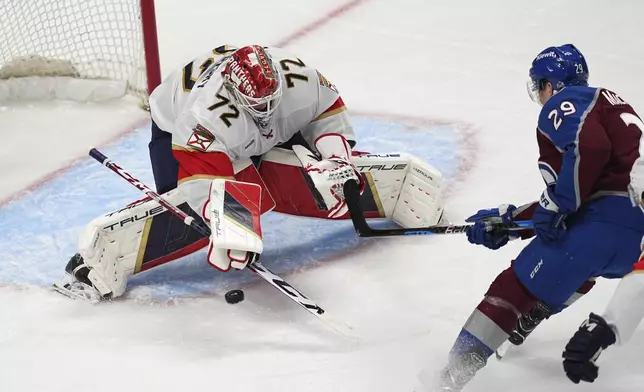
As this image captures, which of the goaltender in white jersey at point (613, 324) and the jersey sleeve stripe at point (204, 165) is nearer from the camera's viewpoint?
the goaltender in white jersey at point (613, 324)

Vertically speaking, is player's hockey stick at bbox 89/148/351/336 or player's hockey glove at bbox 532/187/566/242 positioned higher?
player's hockey glove at bbox 532/187/566/242

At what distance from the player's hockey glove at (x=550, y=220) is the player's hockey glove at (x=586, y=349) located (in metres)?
0.23

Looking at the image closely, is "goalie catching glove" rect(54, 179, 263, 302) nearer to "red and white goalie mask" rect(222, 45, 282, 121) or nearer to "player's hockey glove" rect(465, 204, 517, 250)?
"red and white goalie mask" rect(222, 45, 282, 121)

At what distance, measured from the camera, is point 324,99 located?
3084 mm

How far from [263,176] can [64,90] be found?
5.17ft

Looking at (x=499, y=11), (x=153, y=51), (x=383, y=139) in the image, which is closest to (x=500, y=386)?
(x=383, y=139)

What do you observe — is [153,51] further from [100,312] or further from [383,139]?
[100,312]

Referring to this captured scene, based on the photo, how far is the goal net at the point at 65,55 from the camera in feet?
14.1

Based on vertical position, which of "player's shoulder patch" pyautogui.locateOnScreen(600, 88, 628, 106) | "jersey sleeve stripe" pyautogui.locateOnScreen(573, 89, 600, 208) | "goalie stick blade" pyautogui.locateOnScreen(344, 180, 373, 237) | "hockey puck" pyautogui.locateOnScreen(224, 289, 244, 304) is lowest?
"hockey puck" pyautogui.locateOnScreen(224, 289, 244, 304)

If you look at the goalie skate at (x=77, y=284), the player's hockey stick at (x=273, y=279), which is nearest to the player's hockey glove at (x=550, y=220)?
the player's hockey stick at (x=273, y=279)

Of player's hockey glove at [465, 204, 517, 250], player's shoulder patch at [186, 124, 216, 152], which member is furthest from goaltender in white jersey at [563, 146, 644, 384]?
player's shoulder patch at [186, 124, 216, 152]

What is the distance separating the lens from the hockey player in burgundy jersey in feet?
7.04

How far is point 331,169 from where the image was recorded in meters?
2.88

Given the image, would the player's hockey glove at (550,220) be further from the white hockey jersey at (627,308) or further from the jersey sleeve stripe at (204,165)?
the jersey sleeve stripe at (204,165)
